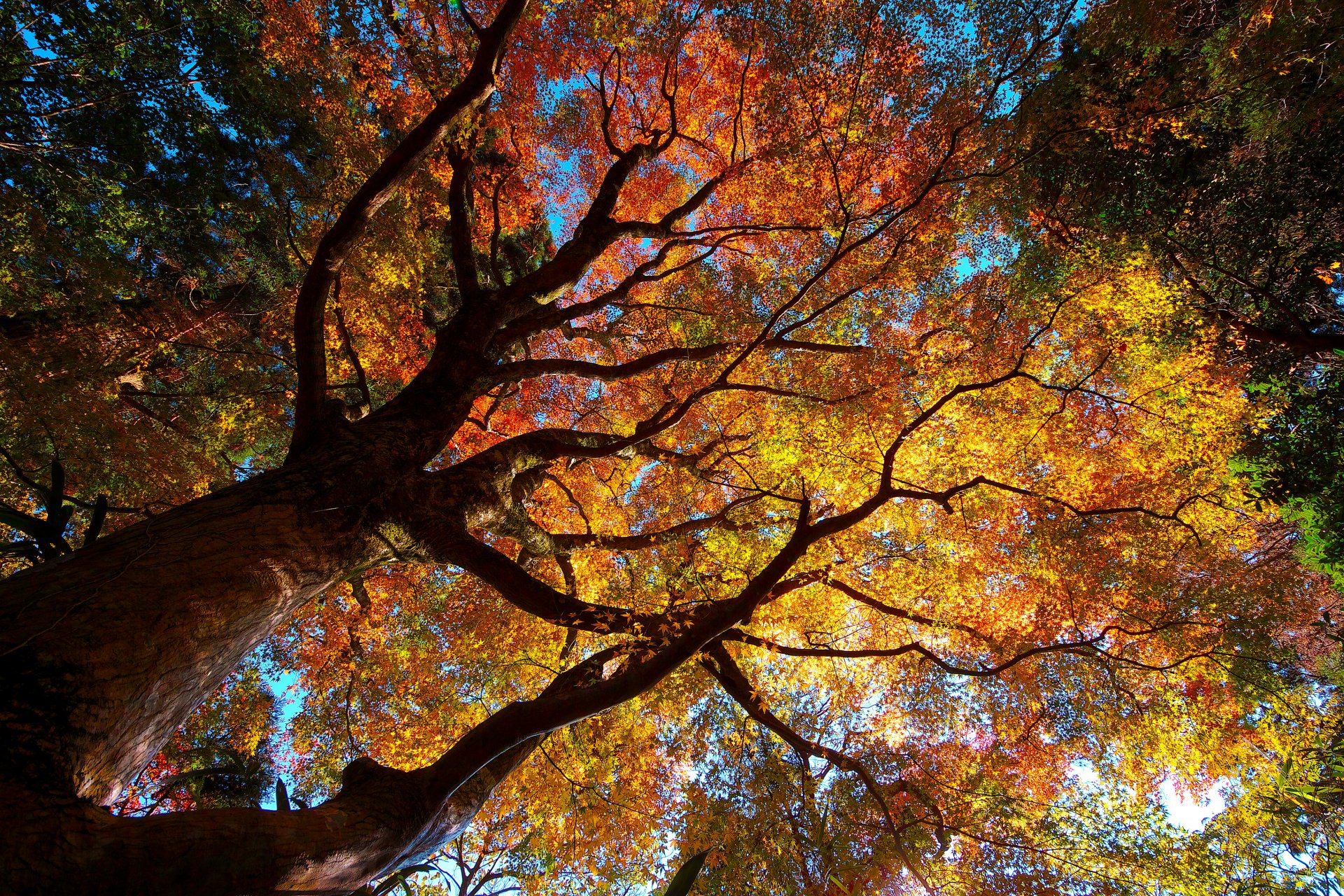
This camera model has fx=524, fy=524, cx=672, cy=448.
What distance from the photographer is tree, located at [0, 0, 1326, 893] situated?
5.47 metres

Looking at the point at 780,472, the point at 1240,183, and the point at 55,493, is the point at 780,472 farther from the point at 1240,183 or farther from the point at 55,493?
the point at 1240,183

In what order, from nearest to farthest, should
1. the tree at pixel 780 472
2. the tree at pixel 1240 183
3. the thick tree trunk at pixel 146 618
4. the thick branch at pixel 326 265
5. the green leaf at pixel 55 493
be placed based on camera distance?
the thick tree trunk at pixel 146 618 → the green leaf at pixel 55 493 → the thick branch at pixel 326 265 → the tree at pixel 780 472 → the tree at pixel 1240 183

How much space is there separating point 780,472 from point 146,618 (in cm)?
700

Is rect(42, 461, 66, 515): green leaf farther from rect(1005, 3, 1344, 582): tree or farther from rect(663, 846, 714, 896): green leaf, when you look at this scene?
rect(1005, 3, 1344, 582): tree

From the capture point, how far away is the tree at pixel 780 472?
5.47 m

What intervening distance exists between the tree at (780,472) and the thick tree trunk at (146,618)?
0.47 ft

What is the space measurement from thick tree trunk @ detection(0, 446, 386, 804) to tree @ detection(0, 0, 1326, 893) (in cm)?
14

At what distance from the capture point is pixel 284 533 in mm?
3453

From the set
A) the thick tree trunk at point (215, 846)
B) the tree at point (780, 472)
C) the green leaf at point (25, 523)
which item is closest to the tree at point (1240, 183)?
the tree at point (780, 472)

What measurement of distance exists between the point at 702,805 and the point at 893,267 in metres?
9.12

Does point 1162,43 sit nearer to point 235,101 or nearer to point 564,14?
point 564,14

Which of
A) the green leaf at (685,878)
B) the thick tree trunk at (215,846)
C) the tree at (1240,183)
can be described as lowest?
the thick tree trunk at (215,846)

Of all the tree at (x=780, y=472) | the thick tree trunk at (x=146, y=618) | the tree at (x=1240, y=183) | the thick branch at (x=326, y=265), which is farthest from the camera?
the tree at (x=1240, y=183)

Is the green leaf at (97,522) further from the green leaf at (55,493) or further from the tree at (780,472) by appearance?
the tree at (780,472)
